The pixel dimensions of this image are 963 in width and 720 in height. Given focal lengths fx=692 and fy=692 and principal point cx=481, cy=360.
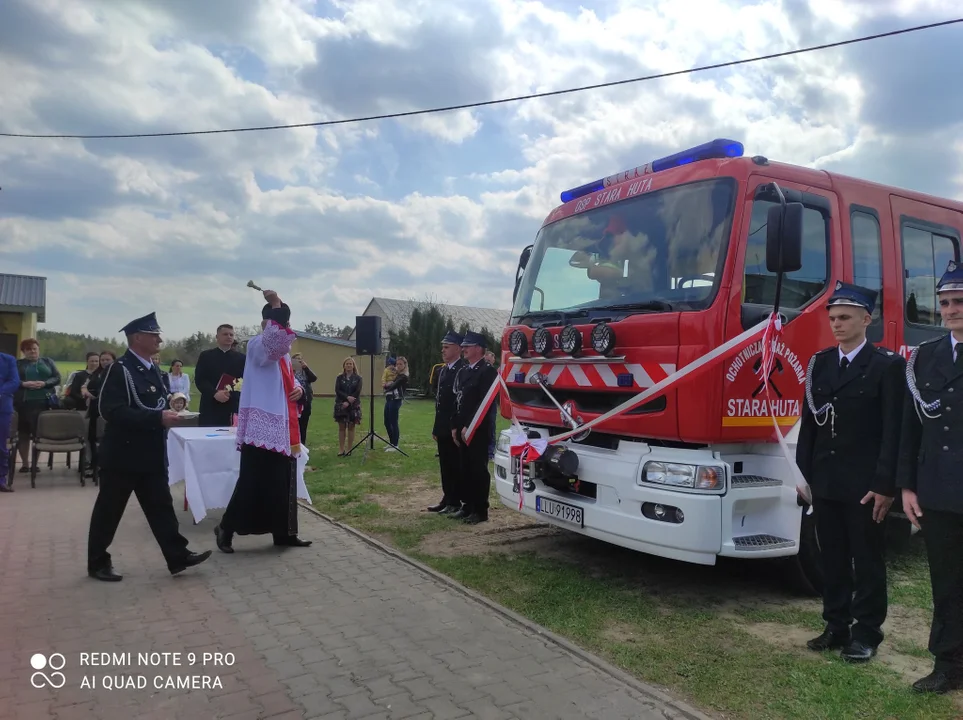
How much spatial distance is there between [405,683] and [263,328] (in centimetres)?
337

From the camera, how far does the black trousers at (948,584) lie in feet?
11.1

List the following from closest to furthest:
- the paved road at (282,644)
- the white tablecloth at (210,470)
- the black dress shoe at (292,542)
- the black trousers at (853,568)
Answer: the paved road at (282,644), the black trousers at (853,568), the black dress shoe at (292,542), the white tablecloth at (210,470)

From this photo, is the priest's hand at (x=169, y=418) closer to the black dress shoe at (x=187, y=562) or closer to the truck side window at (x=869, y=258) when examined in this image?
the black dress shoe at (x=187, y=562)

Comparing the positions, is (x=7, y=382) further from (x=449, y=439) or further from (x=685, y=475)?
(x=685, y=475)

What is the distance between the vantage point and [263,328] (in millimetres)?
5852

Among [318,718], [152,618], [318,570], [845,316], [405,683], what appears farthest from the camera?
[318,570]

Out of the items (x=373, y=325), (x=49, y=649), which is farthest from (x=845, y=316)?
(x=373, y=325)

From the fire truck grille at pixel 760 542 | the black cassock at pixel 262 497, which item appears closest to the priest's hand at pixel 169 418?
the black cassock at pixel 262 497

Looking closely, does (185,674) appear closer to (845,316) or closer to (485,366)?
(845,316)

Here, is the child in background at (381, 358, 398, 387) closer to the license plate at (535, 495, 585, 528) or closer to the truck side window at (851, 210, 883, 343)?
the license plate at (535, 495, 585, 528)

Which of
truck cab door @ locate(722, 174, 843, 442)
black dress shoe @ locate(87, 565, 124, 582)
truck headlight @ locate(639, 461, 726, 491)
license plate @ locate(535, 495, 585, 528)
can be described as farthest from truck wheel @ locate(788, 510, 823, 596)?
black dress shoe @ locate(87, 565, 124, 582)

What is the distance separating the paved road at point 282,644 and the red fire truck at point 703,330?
1.18 metres

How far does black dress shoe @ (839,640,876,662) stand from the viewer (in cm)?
373
